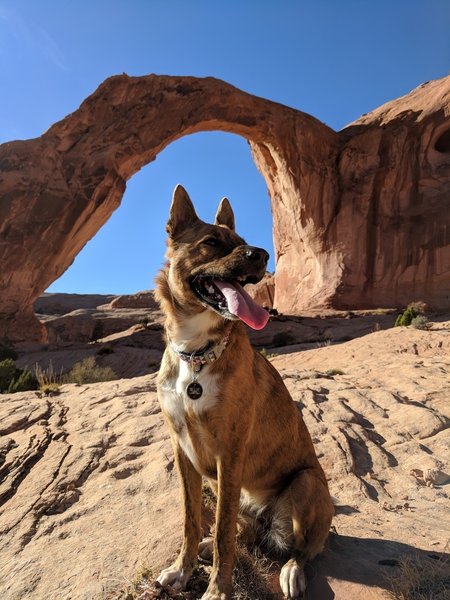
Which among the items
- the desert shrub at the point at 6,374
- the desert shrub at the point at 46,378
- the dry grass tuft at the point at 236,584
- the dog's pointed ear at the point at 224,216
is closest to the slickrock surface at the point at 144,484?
the dry grass tuft at the point at 236,584

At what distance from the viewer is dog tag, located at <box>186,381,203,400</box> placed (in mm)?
2459

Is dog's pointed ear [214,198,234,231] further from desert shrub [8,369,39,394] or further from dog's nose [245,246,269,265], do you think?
desert shrub [8,369,39,394]

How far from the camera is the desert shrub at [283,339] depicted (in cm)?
1888

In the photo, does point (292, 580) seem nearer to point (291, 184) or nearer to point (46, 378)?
point (46, 378)

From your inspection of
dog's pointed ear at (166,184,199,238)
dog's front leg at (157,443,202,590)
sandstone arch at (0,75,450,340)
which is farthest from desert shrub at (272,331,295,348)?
dog's front leg at (157,443,202,590)

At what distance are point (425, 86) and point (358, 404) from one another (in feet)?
105

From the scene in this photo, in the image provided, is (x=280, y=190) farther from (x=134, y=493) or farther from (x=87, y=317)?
(x=134, y=493)

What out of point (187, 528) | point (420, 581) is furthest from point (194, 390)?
point (420, 581)

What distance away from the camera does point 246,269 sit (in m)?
2.65

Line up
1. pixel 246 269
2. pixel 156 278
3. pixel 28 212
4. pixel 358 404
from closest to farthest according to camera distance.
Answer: pixel 246 269 < pixel 156 278 < pixel 358 404 < pixel 28 212

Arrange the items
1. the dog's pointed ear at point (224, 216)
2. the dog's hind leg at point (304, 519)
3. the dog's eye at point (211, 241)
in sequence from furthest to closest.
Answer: the dog's pointed ear at point (224, 216)
the dog's eye at point (211, 241)
the dog's hind leg at point (304, 519)

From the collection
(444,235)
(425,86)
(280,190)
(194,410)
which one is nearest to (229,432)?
(194,410)

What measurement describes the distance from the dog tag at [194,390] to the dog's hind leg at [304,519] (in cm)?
99

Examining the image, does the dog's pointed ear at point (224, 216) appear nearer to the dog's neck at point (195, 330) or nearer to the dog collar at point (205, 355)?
the dog's neck at point (195, 330)
